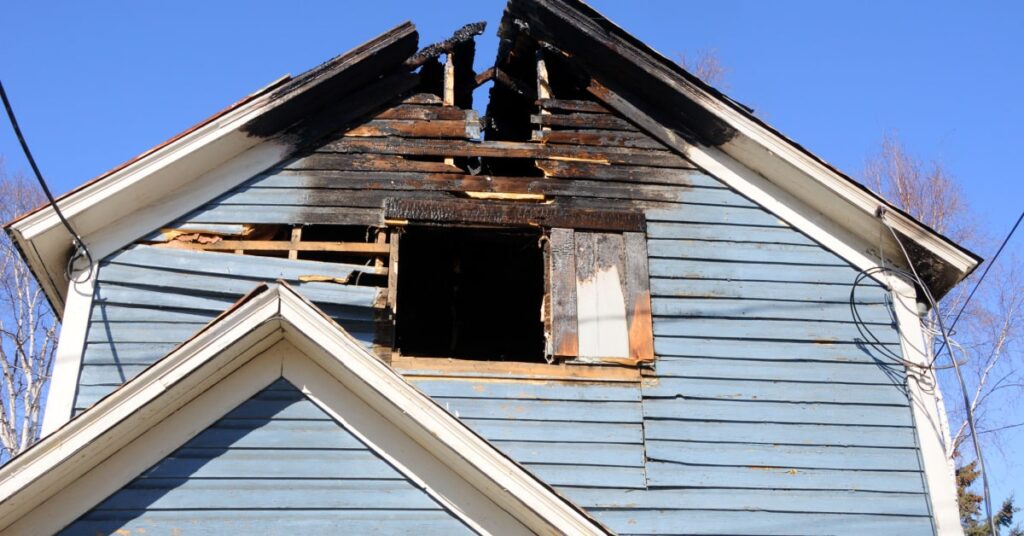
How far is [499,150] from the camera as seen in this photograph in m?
9.49

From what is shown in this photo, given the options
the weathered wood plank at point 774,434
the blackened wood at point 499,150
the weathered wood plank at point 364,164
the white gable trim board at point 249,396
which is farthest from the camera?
the blackened wood at point 499,150

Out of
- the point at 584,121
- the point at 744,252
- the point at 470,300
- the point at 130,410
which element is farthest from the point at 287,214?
the point at 470,300

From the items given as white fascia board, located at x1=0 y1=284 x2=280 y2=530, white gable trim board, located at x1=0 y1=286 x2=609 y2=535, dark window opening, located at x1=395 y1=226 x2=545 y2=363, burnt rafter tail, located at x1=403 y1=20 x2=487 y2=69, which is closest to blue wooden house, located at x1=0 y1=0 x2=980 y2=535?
burnt rafter tail, located at x1=403 y1=20 x2=487 y2=69

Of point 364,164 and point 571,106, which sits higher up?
point 571,106

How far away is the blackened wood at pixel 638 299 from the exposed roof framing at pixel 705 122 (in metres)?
1.14

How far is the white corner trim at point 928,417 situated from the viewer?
8172mm

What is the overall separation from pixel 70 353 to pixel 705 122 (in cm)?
561

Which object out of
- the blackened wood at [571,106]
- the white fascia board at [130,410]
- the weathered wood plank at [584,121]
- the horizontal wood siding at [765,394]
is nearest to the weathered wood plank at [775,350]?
the horizontal wood siding at [765,394]

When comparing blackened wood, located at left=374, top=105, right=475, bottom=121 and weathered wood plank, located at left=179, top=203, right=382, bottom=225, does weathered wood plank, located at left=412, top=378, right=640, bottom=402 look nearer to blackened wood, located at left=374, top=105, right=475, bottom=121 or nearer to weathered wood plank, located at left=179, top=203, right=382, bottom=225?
weathered wood plank, located at left=179, top=203, right=382, bottom=225

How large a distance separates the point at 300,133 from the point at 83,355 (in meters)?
2.61

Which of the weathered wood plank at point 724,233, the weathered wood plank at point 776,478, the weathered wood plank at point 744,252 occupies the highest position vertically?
the weathered wood plank at point 724,233

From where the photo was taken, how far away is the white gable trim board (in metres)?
5.63

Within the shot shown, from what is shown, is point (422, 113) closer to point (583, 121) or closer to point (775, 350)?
point (583, 121)

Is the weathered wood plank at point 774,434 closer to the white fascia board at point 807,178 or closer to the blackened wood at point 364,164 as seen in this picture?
the white fascia board at point 807,178
